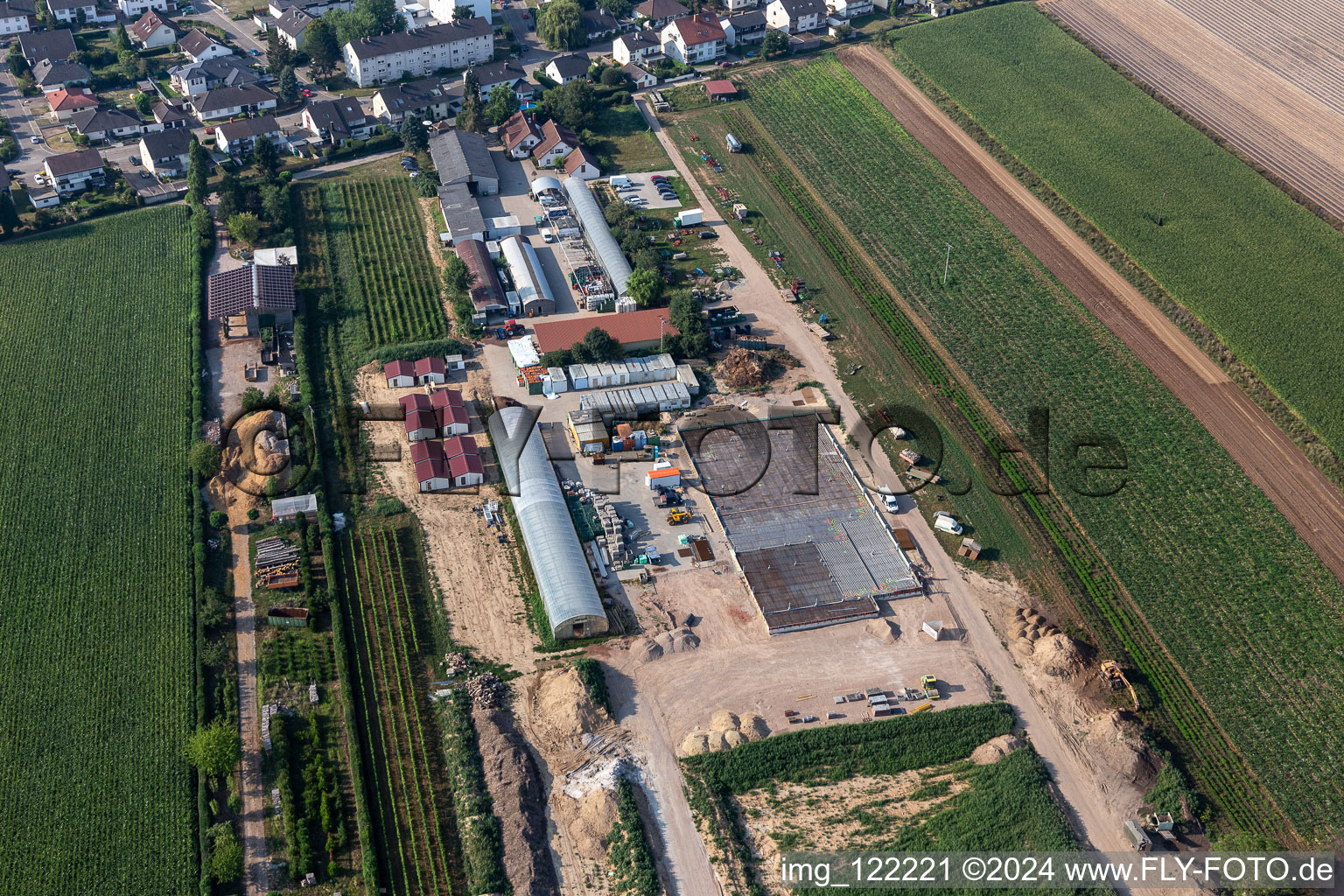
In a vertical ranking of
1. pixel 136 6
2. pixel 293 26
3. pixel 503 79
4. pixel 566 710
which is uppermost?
pixel 136 6

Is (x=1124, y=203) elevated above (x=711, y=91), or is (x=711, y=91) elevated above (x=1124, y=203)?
(x=711, y=91)

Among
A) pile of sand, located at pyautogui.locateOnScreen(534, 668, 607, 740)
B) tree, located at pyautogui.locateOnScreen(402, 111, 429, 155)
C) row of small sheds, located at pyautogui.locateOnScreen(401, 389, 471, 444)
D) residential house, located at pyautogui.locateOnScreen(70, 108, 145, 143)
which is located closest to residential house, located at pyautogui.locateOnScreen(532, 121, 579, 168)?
tree, located at pyautogui.locateOnScreen(402, 111, 429, 155)

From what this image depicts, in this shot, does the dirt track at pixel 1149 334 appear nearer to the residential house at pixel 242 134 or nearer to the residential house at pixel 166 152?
the residential house at pixel 242 134

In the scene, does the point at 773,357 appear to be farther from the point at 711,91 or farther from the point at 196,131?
the point at 196,131

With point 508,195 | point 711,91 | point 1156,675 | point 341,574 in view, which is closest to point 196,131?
point 508,195

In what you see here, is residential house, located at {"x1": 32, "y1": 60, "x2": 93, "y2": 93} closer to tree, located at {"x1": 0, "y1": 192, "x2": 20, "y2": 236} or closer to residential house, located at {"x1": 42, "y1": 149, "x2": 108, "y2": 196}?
residential house, located at {"x1": 42, "y1": 149, "x2": 108, "y2": 196}

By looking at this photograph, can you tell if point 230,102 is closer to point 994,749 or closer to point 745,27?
point 745,27

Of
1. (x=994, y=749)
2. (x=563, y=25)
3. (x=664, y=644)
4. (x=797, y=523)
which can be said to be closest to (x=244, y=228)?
(x=563, y=25)
